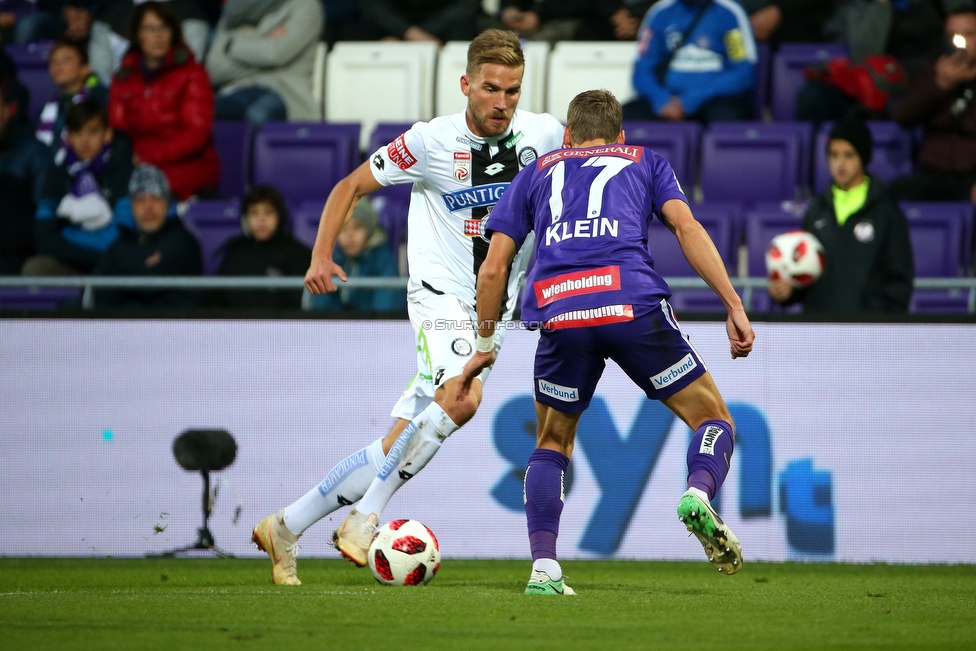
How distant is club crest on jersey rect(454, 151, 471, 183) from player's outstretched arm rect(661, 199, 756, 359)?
1.38 metres

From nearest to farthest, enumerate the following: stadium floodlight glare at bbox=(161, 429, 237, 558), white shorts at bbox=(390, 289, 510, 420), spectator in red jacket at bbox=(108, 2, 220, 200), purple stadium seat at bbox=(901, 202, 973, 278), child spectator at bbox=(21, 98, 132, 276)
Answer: white shorts at bbox=(390, 289, 510, 420)
stadium floodlight glare at bbox=(161, 429, 237, 558)
purple stadium seat at bbox=(901, 202, 973, 278)
child spectator at bbox=(21, 98, 132, 276)
spectator in red jacket at bbox=(108, 2, 220, 200)

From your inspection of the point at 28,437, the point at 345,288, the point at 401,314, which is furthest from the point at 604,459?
the point at 28,437

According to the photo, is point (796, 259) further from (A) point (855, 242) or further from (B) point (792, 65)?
(B) point (792, 65)

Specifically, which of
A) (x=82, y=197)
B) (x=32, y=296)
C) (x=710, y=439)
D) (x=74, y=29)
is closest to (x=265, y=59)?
(x=82, y=197)

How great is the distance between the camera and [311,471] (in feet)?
26.8

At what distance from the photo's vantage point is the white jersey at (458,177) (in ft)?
21.0

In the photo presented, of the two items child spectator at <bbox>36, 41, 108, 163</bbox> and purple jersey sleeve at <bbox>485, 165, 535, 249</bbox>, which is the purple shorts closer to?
purple jersey sleeve at <bbox>485, 165, 535, 249</bbox>

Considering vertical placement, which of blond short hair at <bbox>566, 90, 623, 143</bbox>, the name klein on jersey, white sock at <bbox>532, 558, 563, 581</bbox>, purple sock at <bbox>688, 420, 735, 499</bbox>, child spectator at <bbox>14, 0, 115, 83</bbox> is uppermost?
child spectator at <bbox>14, 0, 115, 83</bbox>

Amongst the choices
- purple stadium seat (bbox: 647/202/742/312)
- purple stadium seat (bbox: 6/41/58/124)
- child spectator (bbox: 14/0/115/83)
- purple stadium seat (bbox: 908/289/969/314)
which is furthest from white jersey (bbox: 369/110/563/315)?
Result: purple stadium seat (bbox: 6/41/58/124)

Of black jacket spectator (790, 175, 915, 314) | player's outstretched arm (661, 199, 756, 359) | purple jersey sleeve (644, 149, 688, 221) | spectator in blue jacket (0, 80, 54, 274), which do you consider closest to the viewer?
player's outstretched arm (661, 199, 756, 359)

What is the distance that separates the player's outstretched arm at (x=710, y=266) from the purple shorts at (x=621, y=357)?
194 mm

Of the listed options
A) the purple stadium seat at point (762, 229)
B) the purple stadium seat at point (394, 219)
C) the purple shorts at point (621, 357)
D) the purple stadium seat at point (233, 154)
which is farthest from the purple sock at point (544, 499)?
the purple stadium seat at point (233, 154)

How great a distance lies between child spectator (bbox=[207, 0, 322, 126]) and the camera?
11406 millimetres

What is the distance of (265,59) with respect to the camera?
11430mm
